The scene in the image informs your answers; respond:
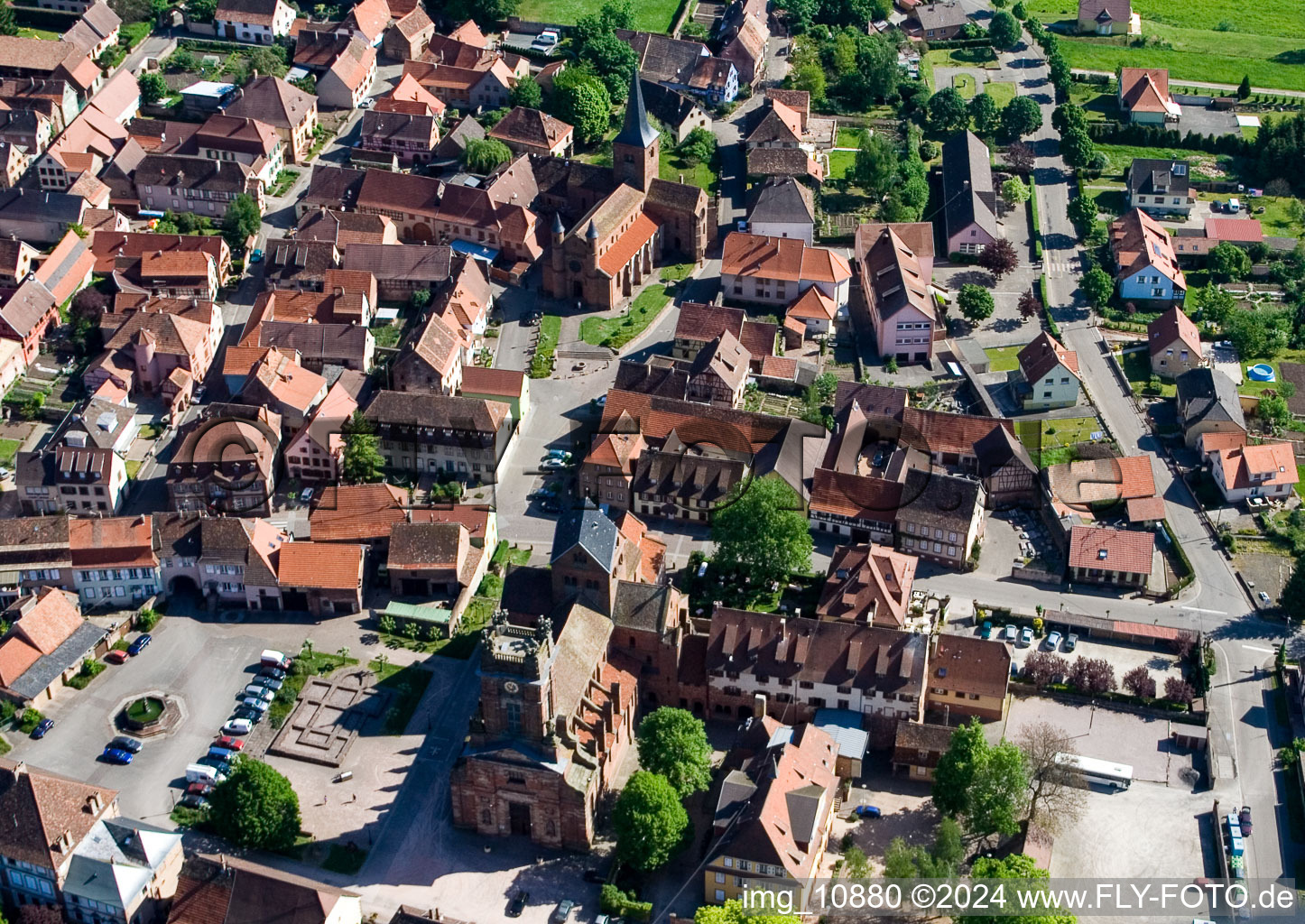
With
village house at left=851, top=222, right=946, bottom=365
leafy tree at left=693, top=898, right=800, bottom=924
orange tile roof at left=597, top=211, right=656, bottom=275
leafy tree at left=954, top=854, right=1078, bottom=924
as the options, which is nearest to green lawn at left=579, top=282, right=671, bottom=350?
orange tile roof at left=597, top=211, right=656, bottom=275

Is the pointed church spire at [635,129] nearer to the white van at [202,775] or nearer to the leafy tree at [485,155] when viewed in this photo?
the leafy tree at [485,155]

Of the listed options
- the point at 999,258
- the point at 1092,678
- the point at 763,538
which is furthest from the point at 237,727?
the point at 999,258

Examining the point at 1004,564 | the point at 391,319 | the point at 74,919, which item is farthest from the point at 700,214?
the point at 74,919

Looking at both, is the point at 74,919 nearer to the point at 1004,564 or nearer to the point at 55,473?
the point at 55,473

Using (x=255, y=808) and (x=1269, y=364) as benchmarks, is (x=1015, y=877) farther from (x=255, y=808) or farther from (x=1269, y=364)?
(x=1269, y=364)

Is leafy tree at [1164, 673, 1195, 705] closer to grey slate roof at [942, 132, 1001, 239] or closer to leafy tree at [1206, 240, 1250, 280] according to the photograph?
leafy tree at [1206, 240, 1250, 280]

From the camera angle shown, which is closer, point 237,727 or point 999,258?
point 237,727
